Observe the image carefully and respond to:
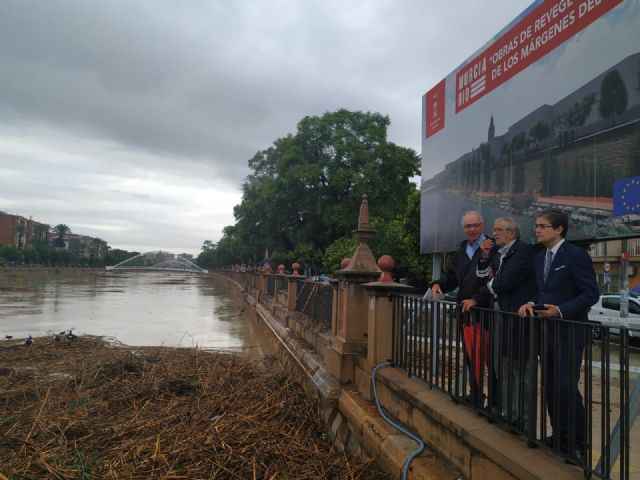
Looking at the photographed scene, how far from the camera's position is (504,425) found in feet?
9.76

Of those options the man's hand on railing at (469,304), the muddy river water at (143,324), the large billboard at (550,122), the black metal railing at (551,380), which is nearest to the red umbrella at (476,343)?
the black metal railing at (551,380)

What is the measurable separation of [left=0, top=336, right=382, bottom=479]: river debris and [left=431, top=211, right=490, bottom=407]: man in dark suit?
61.8 inches

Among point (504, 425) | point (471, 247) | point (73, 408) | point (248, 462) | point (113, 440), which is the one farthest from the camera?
point (73, 408)

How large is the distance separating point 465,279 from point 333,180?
742 inches

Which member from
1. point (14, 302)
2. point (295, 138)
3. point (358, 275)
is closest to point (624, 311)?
point (358, 275)

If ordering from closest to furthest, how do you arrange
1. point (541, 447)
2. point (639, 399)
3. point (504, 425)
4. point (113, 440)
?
1. point (639, 399)
2. point (541, 447)
3. point (504, 425)
4. point (113, 440)

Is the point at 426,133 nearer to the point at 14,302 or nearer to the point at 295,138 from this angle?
the point at 295,138

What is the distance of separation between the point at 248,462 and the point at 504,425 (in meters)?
2.36

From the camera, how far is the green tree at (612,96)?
5.52 m

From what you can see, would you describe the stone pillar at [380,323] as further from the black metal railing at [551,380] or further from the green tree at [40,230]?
the green tree at [40,230]

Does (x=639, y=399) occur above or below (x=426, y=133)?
below

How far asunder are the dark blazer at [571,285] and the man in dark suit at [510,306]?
0.22 meters

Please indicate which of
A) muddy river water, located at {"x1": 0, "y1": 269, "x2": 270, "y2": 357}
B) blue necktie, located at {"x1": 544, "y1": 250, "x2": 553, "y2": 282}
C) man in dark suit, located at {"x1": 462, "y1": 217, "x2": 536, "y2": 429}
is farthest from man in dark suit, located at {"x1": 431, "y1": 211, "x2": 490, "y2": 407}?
muddy river water, located at {"x1": 0, "y1": 269, "x2": 270, "y2": 357}

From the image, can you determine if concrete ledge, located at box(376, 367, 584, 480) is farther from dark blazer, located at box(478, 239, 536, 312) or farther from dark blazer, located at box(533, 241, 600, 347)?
dark blazer, located at box(478, 239, 536, 312)
